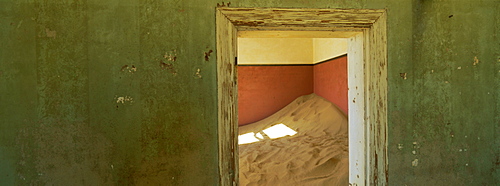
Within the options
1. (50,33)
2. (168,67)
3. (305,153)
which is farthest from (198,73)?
(305,153)

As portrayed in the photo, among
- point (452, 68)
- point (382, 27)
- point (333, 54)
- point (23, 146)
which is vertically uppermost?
point (333, 54)

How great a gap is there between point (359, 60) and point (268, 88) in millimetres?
5634

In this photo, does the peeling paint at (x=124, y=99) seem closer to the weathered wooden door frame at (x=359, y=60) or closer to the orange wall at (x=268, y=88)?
the weathered wooden door frame at (x=359, y=60)

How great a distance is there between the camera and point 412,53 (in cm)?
185

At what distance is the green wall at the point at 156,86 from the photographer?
165 centimetres

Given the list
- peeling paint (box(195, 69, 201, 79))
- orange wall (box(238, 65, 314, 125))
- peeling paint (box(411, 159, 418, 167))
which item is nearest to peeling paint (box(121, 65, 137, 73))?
peeling paint (box(195, 69, 201, 79))

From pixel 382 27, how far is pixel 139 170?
6.30 ft

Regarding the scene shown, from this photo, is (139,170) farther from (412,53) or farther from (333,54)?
(333,54)

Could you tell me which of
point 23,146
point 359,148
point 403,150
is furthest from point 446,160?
point 23,146

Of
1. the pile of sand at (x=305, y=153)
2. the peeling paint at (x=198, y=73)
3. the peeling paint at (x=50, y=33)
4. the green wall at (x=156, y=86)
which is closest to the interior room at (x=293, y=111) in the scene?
the pile of sand at (x=305, y=153)

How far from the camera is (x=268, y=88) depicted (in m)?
7.64

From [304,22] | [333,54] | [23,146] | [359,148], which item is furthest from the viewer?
[333,54]

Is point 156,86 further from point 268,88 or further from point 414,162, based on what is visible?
point 268,88

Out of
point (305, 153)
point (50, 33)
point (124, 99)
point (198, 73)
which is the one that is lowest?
point (305, 153)
